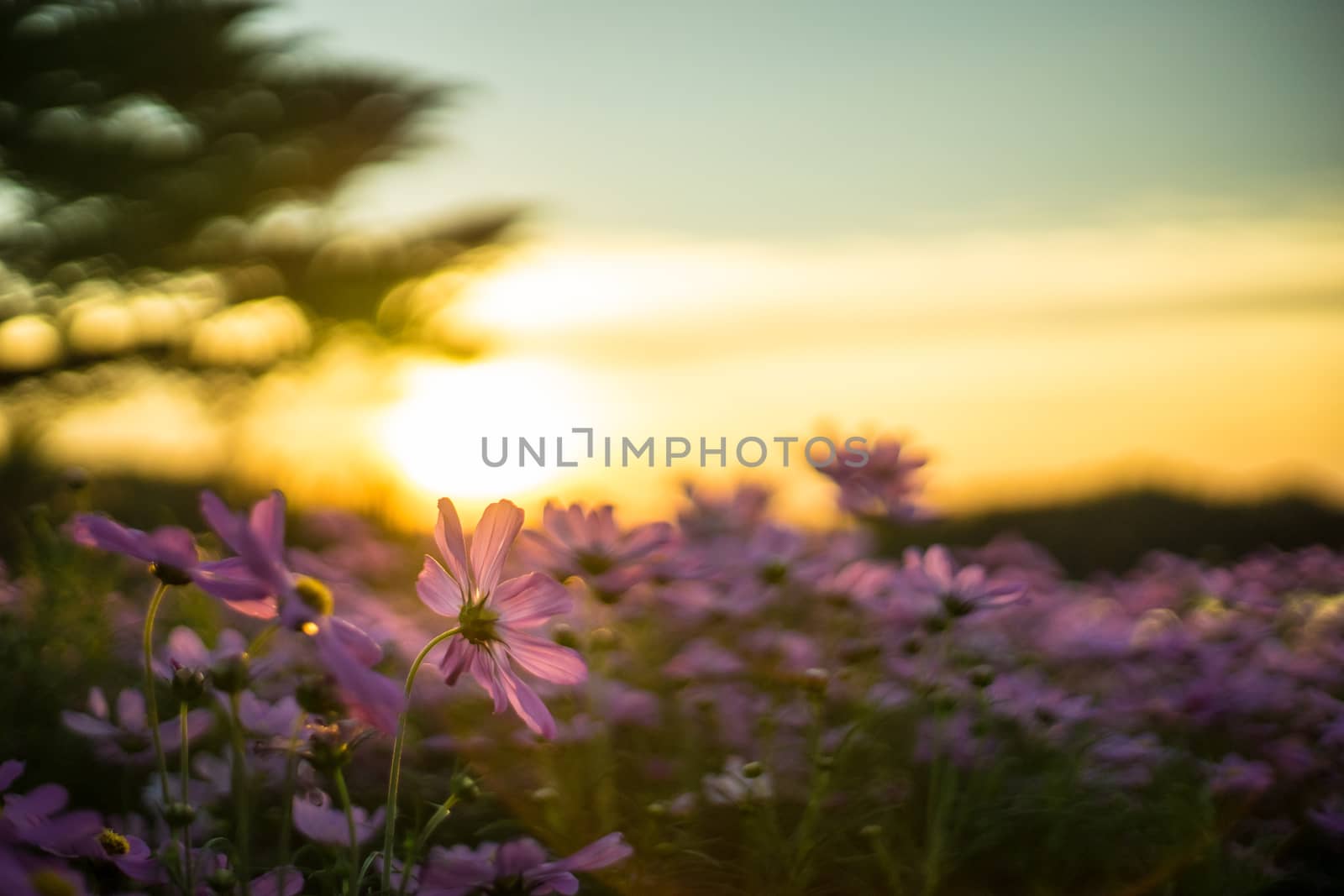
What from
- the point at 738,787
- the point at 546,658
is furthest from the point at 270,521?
the point at 738,787

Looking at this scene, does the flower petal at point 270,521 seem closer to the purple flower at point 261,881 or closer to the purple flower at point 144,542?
the purple flower at point 144,542

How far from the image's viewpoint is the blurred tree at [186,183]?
9078mm

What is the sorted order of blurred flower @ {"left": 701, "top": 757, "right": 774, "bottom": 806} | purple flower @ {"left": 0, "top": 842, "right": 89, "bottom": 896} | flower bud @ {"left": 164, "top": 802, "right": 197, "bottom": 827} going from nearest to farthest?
purple flower @ {"left": 0, "top": 842, "right": 89, "bottom": 896}, flower bud @ {"left": 164, "top": 802, "right": 197, "bottom": 827}, blurred flower @ {"left": 701, "top": 757, "right": 774, "bottom": 806}

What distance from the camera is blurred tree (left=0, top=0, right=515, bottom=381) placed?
9.08m

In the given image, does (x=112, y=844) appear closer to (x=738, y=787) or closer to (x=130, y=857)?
(x=130, y=857)

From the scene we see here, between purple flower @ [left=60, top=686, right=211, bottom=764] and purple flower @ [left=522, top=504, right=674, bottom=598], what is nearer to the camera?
purple flower @ [left=60, top=686, right=211, bottom=764]

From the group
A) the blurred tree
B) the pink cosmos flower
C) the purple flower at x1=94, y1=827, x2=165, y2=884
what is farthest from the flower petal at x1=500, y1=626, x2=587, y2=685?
the blurred tree

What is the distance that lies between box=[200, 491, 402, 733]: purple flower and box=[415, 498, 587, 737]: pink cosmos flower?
0.46ft

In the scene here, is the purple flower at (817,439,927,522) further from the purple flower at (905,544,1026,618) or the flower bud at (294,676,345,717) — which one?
the flower bud at (294,676,345,717)

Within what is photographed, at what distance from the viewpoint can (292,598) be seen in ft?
2.20

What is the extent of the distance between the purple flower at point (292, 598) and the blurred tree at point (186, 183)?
9330mm

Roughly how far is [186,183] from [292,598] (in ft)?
37.1

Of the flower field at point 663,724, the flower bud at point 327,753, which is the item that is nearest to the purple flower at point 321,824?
the flower field at point 663,724

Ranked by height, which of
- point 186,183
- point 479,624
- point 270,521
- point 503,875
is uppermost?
point 186,183
